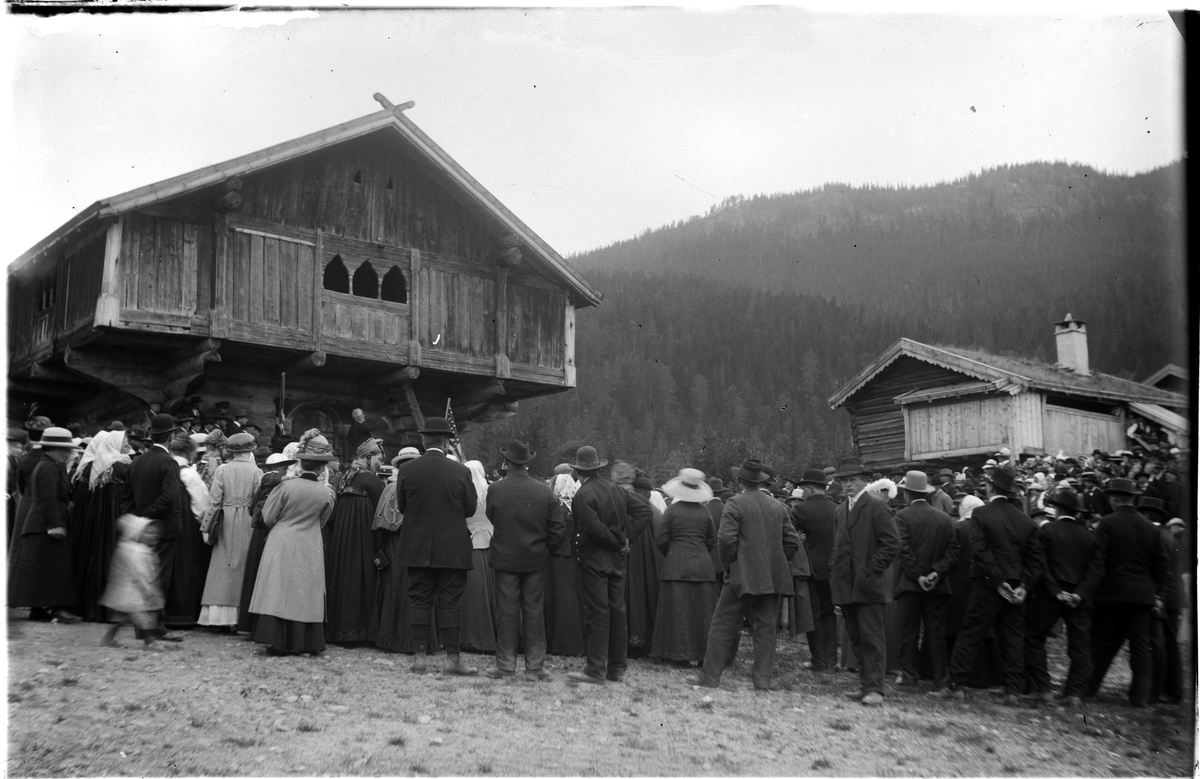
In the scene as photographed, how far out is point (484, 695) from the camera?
800 cm

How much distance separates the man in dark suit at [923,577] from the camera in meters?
9.74

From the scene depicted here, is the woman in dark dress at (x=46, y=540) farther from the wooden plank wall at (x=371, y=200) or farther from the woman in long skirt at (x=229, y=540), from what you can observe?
the wooden plank wall at (x=371, y=200)

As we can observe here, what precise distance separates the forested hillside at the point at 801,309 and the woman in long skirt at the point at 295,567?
2463 cm

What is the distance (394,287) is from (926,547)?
12041 millimetres

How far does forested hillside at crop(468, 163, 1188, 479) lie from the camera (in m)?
54.9

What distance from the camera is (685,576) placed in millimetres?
10562

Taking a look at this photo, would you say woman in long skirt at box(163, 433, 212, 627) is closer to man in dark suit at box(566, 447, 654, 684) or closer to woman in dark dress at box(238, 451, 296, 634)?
woman in dark dress at box(238, 451, 296, 634)

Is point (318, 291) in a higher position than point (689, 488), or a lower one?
higher

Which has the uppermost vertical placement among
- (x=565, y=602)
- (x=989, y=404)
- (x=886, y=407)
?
(x=886, y=407)

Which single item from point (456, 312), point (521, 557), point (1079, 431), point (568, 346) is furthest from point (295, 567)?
point (1079, 431)

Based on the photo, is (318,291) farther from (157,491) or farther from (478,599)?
(157,491)

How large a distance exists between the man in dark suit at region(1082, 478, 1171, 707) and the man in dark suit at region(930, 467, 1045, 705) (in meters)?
0.55

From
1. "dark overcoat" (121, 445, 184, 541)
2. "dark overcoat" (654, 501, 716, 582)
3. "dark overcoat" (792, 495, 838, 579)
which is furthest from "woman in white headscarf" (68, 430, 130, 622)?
"dark overcoat" (792, 495, 838, 579)

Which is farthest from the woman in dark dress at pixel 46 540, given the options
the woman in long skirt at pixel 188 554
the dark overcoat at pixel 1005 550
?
the dark overcoat at pixel 1005 550
